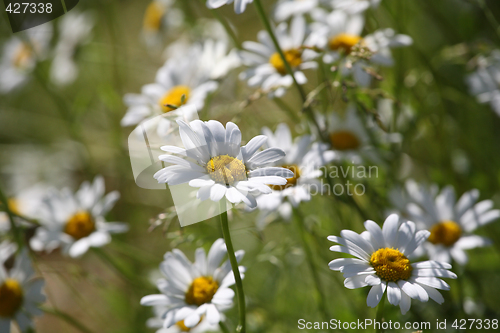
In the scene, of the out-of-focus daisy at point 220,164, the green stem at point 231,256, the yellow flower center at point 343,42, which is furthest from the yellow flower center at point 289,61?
the green stem at point 231,256

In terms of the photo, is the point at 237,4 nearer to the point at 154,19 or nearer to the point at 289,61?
the point at 289,61

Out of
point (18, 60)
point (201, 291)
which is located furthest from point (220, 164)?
point (18, 60)

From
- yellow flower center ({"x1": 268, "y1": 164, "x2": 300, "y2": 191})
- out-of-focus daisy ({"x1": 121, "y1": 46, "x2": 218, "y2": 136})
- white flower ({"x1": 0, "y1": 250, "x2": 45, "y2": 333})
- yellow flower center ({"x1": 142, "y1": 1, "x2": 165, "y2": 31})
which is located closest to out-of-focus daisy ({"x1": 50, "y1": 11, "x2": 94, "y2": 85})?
yellow flower center ({"x1": 142, "y1": 1, "x2": 165, "y2": 31})

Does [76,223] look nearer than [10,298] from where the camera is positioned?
No

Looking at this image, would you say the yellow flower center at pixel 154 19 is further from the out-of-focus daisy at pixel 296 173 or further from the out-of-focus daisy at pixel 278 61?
the out-of-focus daisy at pixel 296 173

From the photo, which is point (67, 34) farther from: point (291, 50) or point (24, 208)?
point (291, 50)

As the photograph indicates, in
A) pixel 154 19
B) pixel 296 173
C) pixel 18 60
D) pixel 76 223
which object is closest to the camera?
pixel 296 173

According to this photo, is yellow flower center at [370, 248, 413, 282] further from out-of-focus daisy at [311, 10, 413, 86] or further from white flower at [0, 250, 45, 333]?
white flower at [0, 250, 45, 333]
